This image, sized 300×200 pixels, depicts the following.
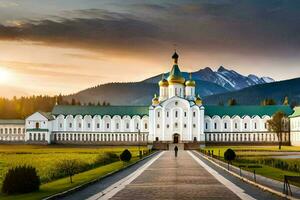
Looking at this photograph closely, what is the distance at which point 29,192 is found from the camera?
83.5 feet

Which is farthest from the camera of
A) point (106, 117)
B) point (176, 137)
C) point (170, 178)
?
point (106, 117)

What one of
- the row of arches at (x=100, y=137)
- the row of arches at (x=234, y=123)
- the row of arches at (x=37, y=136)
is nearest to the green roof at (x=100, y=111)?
the row of arches at (x=100, y=137)

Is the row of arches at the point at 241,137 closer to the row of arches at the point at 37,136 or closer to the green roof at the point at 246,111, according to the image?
the green roof at the point at 246,111

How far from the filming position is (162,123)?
433 ft

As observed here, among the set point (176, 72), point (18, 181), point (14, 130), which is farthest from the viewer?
point (14, 130)

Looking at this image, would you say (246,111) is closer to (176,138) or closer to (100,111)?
(176,138)

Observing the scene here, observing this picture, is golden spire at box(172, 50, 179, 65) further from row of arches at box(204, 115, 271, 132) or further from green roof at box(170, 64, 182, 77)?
row of arches at box(204, 115, 271, 132)

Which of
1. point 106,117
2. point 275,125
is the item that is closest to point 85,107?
point 106,117

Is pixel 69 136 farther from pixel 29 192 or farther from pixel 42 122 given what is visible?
pixel 29 192

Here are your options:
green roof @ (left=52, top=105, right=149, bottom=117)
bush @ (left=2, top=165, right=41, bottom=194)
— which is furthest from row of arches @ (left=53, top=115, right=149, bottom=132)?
bush @ (left=2, top=165, right=41, bottom=194)

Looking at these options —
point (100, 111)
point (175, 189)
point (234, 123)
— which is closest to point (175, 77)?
point (234, 123)

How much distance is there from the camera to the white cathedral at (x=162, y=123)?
132 metres

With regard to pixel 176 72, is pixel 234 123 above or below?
below

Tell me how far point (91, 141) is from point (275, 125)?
4490 centimetres
